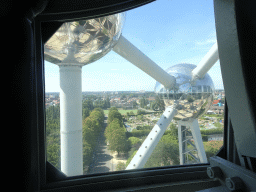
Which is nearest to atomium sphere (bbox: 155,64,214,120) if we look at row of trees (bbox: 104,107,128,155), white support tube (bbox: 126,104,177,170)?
white support tube (bbox: 126,104,177,170)

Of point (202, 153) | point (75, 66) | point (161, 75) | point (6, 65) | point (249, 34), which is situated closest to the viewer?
point (6, 65)

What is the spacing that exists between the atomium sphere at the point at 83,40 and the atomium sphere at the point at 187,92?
1.92m

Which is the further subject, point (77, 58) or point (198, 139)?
point (198, 139)

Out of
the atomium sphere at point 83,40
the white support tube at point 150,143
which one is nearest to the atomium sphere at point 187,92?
the white support tube at point 150,143

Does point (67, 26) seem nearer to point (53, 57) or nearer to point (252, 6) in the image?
point (53, 57)

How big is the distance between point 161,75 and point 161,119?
33.3 inches

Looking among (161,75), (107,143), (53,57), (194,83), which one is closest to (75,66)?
(53,57)

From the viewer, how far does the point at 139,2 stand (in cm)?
115

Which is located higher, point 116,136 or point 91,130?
point 91,130

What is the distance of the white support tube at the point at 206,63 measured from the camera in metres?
2.77

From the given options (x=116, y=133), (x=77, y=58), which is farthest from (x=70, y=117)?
(x=116, y=133)

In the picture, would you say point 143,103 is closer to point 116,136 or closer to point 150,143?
point 116,136

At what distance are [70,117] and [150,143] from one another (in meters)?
1.59

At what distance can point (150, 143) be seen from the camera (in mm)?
2926
